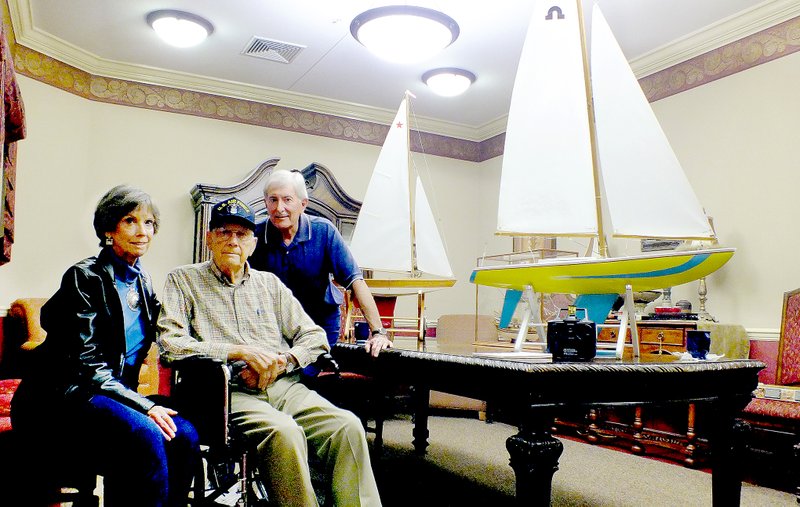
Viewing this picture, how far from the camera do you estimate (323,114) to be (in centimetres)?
656

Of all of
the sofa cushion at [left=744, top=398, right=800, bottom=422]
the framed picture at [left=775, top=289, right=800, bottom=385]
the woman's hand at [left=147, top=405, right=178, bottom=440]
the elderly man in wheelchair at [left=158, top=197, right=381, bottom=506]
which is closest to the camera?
the woman's hand at [left=147, top=405, right=178, bottom=440]

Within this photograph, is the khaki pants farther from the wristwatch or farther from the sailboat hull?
the sailboat hull

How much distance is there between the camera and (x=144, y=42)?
5156 millimetres

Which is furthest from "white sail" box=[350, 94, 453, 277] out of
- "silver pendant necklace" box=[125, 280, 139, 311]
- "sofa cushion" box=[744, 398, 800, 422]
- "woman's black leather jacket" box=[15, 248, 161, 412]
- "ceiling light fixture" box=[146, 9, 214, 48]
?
"woman's black leather jacket" box=[15, 248, 161, 412]

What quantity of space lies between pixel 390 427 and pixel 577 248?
8.36 feet

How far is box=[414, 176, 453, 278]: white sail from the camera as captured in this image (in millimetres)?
4660

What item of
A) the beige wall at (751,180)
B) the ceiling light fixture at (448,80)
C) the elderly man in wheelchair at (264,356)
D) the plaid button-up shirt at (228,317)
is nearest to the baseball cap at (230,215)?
the elderly man in wheelchair at (264,356)

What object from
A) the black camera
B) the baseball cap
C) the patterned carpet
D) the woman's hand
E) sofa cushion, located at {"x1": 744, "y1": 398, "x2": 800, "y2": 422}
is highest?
the baseball cap

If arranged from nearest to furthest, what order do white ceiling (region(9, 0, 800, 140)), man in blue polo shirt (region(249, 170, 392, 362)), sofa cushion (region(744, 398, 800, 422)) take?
man in blue polo shirt (region(249, 170, 392, 362)) → sofa cushion (region(744, 398, 800, 422)) → white ceiling (region(9, 0, 800, 140))

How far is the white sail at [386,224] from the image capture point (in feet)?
14.8

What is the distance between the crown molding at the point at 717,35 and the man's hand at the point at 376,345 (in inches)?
153

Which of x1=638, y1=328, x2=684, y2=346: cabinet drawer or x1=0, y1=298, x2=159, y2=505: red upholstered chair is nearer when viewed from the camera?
x1=0, y1=298, x2=159, y2=505: red upholstered chair

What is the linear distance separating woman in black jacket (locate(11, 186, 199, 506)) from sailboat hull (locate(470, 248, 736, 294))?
133 cm

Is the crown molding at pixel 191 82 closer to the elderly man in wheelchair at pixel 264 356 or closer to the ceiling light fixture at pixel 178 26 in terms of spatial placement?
the ceiling light fixture at pixel 178 26
